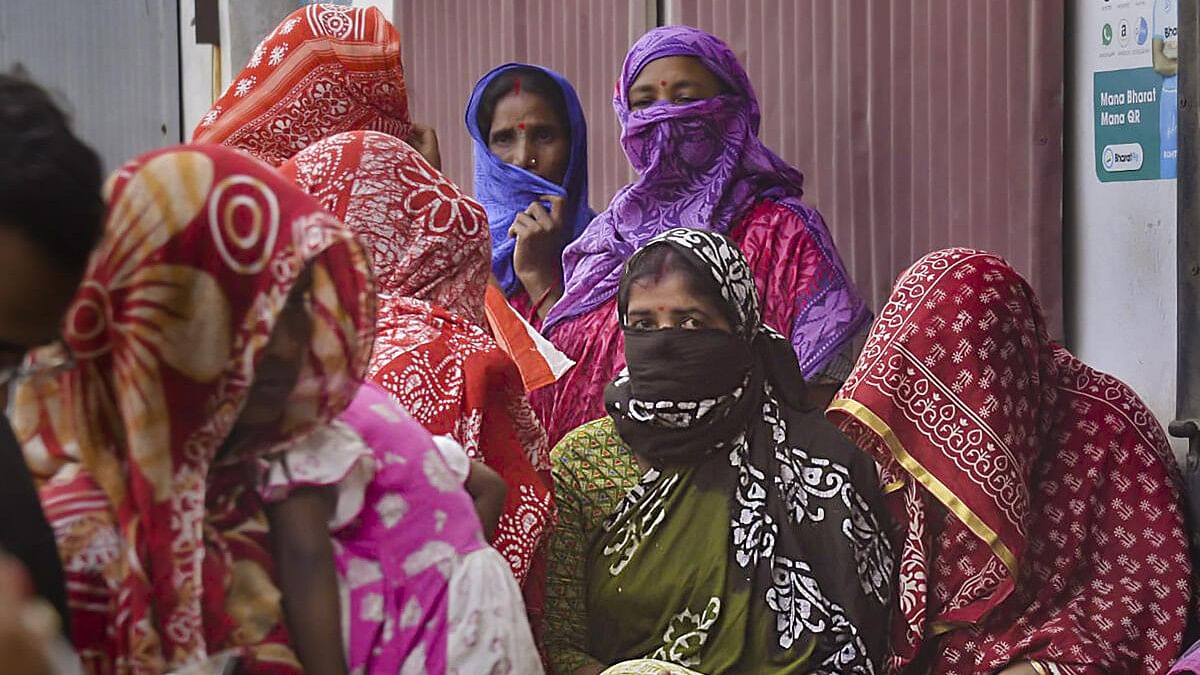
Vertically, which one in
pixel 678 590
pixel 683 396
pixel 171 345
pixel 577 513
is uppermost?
pixel 171 345

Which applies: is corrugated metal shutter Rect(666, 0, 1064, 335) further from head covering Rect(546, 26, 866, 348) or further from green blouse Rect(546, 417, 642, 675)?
green blouse Rect(546, 417, 642, 675)

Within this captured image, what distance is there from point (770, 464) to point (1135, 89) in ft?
3.77

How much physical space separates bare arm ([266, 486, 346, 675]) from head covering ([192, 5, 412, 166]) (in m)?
2.38

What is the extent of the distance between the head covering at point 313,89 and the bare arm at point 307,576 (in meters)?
2.38

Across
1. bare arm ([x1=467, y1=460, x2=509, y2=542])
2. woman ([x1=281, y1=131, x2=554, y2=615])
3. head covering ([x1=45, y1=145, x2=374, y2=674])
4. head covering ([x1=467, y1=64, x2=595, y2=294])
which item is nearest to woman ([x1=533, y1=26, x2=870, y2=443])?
head covering ([x1=467, y1=64, x2=595, y2=294])

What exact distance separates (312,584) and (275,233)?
34 centimetres

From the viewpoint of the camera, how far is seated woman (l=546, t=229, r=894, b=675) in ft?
10.0

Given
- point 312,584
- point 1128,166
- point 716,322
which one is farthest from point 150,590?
point 1128,166

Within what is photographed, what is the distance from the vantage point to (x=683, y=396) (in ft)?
10.3

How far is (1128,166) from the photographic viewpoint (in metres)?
3.71

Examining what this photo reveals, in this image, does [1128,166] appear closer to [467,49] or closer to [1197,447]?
[1197,447]

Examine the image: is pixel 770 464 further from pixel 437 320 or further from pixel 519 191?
pixel 519 191

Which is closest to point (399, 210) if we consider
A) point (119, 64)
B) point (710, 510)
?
point (710, 510)

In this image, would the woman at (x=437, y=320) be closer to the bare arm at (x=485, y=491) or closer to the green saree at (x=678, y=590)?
the green saree at (x=678, y=590)
